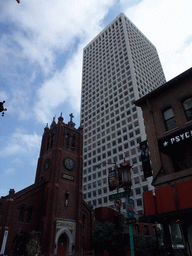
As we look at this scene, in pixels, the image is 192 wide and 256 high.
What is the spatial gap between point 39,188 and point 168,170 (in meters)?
25.0

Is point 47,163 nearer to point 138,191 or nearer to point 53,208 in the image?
point 53,208

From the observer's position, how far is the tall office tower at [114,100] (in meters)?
63.2

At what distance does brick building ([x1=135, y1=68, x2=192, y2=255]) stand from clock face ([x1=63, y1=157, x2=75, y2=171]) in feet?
67.6

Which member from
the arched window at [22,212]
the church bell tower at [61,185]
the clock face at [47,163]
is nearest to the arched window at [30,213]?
the arched window at [22,212]

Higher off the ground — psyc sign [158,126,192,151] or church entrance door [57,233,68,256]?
psyc sign [158,126,192,151]

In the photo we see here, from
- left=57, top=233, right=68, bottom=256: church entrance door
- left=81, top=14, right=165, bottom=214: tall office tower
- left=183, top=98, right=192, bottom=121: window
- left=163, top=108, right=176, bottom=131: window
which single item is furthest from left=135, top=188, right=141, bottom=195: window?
left=183, top=98, right=192, bottom=121: window

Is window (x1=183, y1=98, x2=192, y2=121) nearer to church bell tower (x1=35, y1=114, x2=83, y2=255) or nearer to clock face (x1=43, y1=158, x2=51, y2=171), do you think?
church bell tower (x1=35, y1=114, x2=83, y2=255)

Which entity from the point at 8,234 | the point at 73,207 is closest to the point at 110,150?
the point at 73,207

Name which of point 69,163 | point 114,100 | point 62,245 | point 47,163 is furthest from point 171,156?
point 114,100

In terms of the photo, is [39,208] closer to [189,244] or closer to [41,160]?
[41,160]

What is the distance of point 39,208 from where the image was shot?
34000mm

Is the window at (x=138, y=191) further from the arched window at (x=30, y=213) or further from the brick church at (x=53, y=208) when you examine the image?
the arched window at (x=30, y=213)

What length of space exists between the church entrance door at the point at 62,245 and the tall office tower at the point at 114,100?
24.6 meters

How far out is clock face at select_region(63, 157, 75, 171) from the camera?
3769cm
